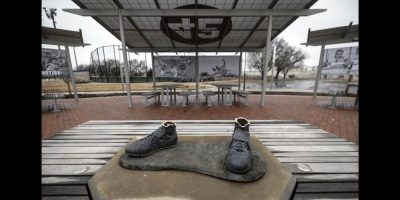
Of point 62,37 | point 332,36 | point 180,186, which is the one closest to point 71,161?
point 180,186

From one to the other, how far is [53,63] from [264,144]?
863cm

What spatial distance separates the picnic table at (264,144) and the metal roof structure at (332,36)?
6.07m

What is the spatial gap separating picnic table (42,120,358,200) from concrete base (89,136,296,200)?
1.06 feet

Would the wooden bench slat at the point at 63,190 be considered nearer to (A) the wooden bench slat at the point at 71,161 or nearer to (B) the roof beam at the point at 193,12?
(A) the wooden bench slat at the point at 71,161

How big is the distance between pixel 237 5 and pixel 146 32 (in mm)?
4754

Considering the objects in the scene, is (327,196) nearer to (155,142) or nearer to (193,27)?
(155,142)

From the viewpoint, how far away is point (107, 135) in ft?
10.9

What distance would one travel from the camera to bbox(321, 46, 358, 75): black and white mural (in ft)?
23.0

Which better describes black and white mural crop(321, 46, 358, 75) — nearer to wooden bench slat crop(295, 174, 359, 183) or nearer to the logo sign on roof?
the logo sign on roof

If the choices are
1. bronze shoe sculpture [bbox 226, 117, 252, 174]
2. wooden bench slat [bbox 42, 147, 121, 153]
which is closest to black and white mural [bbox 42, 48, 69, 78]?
wooden bench slat [bbox 42, 147, 121, 153]

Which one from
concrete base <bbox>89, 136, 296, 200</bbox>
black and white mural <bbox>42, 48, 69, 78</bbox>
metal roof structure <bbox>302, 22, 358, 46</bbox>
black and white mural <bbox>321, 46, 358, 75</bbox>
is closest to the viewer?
concrete base <bbox>89, 136, 296, 200</bbox>

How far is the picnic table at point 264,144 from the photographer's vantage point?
1.78 m

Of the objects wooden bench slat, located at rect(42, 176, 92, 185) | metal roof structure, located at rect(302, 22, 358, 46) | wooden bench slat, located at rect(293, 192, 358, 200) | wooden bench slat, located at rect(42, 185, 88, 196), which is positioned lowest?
wooden bench slat, located at rect(293, 192, 358, 200)

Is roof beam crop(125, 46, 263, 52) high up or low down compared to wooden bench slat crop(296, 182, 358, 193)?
up
